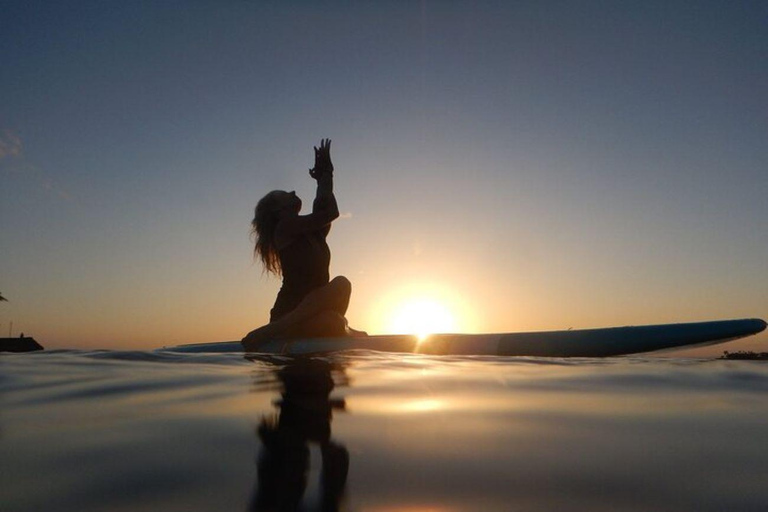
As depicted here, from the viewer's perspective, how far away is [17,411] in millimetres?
1458

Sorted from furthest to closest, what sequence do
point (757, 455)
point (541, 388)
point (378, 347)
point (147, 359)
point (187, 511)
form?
1. point (378, 347)
2. point (147, 359)
3. point (541, 388)
4. point (757, 455)
5. point (187, 511)

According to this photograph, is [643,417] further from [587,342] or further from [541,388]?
[587,342]

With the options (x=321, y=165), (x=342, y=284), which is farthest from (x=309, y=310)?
(x=321, y=165)

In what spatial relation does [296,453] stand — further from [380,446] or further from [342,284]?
[342,284]

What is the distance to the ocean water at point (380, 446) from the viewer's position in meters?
0.75

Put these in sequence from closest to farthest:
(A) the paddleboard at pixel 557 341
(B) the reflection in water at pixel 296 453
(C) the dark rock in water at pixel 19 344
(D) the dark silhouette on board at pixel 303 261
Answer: (B) the reflection in water at pixel 296 453
(A) the paddleboard at pixel 557 341
(D) the dark silhouette on board at pixel 303 261
(C) the dark rock in water at pixel 19 344

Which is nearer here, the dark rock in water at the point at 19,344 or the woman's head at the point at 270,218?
the woman's head at the point at 270,218

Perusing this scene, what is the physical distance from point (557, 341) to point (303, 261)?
104 inches

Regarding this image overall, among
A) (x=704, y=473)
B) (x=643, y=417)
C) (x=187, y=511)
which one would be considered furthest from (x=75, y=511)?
(x=643, y=417)

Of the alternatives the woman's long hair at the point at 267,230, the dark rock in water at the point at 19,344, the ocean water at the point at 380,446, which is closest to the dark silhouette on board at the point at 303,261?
the woman's long hair at the point at 267,230

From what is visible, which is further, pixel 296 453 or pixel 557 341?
pixel 557 341

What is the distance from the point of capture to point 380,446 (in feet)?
3.37

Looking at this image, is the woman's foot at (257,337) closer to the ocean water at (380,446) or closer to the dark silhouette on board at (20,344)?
the ocean water at (380,446)

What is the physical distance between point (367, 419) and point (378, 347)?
3.52 metres
